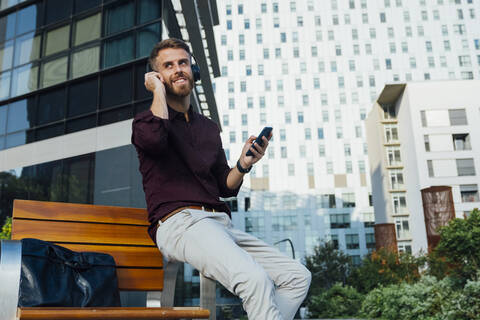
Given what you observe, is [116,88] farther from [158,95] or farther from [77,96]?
[158,95]

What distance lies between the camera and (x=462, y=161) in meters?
48.1

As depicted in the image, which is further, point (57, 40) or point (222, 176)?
point (57, 40)

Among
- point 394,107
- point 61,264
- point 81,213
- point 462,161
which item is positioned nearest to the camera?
point 61,264

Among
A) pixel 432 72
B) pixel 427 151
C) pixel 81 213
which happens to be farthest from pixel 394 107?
pixel 81 213

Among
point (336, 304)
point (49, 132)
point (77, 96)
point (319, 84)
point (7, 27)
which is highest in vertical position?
point (319, 84)

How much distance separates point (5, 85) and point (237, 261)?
41.1ft

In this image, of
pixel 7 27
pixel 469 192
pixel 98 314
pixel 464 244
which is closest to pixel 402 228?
pixel 469 192

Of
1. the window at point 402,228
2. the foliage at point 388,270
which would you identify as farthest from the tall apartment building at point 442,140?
the foliage at point 388,270

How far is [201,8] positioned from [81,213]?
1354 centimetres

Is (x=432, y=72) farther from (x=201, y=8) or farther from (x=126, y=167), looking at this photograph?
(x=126, y=167)

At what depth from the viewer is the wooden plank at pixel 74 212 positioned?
2.61m

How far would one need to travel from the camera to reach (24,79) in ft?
39.9

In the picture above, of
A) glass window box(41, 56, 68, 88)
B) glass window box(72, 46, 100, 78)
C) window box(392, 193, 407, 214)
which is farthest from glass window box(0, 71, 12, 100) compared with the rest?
window box(392, 193, 407, 214)

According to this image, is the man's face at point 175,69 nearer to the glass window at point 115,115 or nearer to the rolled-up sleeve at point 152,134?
the rolled-up sleeve at point 152,134
